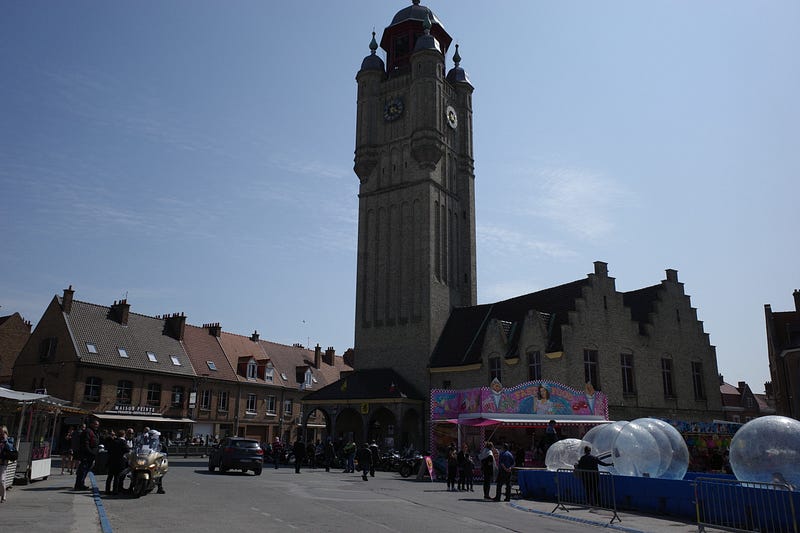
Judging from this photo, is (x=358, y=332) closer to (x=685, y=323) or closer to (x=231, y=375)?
(x=231, y=375)

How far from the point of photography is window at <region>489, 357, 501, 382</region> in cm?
3681

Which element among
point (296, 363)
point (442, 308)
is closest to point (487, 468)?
point (442, 308)

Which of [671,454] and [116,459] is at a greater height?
[671,454]

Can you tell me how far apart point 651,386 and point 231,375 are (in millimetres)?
34532

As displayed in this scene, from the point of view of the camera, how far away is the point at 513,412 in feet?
98.2

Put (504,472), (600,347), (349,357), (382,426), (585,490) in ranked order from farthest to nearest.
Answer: (349,357), (382,426), (600,347), (504,472), (585,490)

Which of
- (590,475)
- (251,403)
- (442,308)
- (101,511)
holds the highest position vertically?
(442,308)

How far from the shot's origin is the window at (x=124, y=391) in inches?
1797

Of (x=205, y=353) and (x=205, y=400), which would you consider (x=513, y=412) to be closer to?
(x=205, y=400)

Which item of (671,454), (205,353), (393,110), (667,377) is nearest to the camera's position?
(671,454)

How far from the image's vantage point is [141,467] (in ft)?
54.5

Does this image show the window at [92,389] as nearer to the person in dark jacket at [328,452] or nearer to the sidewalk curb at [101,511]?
the person in dark jacket at [328,452]

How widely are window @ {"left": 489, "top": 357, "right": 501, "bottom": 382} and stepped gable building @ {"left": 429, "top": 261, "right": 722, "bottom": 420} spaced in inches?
3.3

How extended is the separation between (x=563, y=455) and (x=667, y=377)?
70.7 ft
